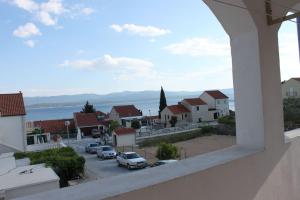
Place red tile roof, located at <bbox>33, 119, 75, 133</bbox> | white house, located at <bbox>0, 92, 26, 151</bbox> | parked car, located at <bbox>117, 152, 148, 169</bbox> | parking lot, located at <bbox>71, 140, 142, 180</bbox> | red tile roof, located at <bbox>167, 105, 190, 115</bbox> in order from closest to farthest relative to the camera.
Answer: parking lot, located at <bbox>71, 140, 142, 180</bbox>, parked car, located at <bbox>117, 152, 148, 169</bbox>, white house, located at <bbox>0, 92, 26, 151</bbox>, red tile roof, located at <bbox>33, 119, 75, 133</bbox>, red tile roof, located at <bbox>167, 105, 190, 115</bbox>

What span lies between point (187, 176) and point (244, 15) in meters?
0.95

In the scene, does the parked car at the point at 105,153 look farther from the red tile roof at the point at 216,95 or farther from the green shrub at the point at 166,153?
the red tile roof at the point at 216,95

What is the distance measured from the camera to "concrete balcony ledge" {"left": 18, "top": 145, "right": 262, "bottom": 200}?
1072 millimetres

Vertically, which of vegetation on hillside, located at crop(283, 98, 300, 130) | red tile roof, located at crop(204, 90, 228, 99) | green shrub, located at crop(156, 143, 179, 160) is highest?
red tile roof, located at crop(204, 90, 228, 99)

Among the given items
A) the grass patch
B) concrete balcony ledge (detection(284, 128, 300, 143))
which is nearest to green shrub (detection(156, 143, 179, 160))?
the grass patch

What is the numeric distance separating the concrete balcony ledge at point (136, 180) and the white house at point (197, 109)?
31301mm

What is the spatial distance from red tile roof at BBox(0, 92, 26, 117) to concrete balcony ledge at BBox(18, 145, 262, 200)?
1742 centimetres

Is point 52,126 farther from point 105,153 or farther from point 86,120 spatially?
point 105,153

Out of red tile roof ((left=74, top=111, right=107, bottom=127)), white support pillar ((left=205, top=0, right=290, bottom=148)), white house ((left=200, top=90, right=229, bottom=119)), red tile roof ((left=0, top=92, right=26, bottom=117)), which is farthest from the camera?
white house ((left=200, top=90, right=229, bottom=119))

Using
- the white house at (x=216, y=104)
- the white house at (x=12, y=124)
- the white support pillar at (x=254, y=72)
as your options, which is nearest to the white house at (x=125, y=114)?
the white house at (x=216, y=104)

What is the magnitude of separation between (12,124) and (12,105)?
1.13 m

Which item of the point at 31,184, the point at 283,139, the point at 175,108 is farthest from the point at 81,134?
the point at 283,139

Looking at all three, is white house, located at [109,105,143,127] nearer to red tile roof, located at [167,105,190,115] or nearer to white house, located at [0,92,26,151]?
red tile roof, located at [167,105,190,115]

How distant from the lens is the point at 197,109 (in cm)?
3303
